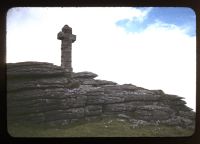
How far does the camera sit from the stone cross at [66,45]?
11914 mm

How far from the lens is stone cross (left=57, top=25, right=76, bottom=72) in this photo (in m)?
11.9

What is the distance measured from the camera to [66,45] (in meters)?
12.5

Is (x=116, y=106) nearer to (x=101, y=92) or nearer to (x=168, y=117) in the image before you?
(x=101, y=92)

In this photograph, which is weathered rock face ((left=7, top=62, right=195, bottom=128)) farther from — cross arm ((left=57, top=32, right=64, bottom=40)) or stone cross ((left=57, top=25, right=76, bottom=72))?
cross arm ((left=57, top=32, right=64, bottom=40))

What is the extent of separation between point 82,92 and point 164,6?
11139mm

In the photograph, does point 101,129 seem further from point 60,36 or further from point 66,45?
point 60,36

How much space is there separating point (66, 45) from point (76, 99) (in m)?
2.24

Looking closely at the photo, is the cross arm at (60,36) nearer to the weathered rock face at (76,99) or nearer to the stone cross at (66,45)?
the stone cross at (66,45)

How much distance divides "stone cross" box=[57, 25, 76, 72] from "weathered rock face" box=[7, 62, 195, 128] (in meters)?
0.41

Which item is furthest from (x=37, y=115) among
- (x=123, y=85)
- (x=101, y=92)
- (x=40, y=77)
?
(x=123, y=85)

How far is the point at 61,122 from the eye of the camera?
13031 millimetres

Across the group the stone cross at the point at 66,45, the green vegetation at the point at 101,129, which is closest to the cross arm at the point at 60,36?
Result: the stone cross at the point at 66,45

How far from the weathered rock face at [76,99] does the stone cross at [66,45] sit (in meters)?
0.41

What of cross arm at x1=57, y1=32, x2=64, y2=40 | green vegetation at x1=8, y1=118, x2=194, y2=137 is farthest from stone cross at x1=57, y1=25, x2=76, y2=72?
green vegetation at x1=8, y1=118, x2=194, y2=137
